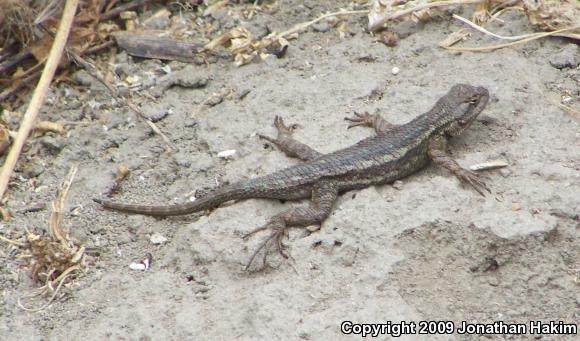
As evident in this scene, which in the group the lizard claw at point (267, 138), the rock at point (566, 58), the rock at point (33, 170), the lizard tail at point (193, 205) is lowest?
the rock at point (33, 170)

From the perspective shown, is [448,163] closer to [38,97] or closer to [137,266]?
[137,266]

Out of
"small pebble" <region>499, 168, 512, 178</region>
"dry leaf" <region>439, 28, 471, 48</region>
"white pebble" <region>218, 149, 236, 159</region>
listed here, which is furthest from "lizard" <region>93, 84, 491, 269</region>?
"dry leaf" <region>439, 28, 471, 48</region>

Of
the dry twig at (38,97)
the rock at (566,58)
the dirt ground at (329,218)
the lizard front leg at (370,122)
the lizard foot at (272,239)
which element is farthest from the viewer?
the rock at (566,58)

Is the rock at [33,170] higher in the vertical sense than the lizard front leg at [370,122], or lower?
lower

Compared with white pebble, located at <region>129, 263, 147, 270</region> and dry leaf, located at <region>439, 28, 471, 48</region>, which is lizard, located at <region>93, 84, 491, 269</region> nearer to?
white pebble, located at <region>129, 263, 147, 270</region>

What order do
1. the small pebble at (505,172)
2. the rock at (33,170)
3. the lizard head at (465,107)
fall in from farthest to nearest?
1. the rock at (33,170)
2. the lizard head at (465,107)
3. the small pebble at (505,172)

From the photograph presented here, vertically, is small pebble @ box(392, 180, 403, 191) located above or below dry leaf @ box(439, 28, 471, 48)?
below

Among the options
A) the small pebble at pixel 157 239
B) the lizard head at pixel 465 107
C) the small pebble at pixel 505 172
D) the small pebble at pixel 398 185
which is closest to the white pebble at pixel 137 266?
the small pebble at pixel 157 239

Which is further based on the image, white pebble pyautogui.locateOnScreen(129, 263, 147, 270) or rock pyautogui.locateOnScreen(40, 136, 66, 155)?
rock pyautogui.locateOnScreen(40, 136, 66, 155)

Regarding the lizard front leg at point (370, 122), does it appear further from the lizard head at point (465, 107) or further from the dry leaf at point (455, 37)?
the dry leaf at point (455, 37)
